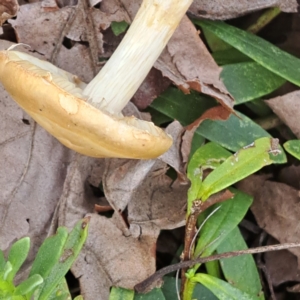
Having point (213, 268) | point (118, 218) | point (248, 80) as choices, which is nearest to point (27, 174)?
point (118, 218)

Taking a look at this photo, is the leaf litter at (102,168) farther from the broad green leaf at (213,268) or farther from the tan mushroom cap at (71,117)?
the tan mushroom cap at (71,117)

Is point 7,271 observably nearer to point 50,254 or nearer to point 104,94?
point 50,254

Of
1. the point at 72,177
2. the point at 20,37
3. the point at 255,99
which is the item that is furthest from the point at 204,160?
the point at 20,37

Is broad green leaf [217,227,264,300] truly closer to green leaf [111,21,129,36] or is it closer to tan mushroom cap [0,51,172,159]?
tan mushroom cap [0,51,172,159]

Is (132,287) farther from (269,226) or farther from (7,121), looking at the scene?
(7,121)

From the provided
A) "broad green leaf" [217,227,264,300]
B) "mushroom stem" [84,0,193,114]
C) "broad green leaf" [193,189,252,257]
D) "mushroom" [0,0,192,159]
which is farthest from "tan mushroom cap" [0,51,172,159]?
"broad green leaf" [217,227,264,300]
